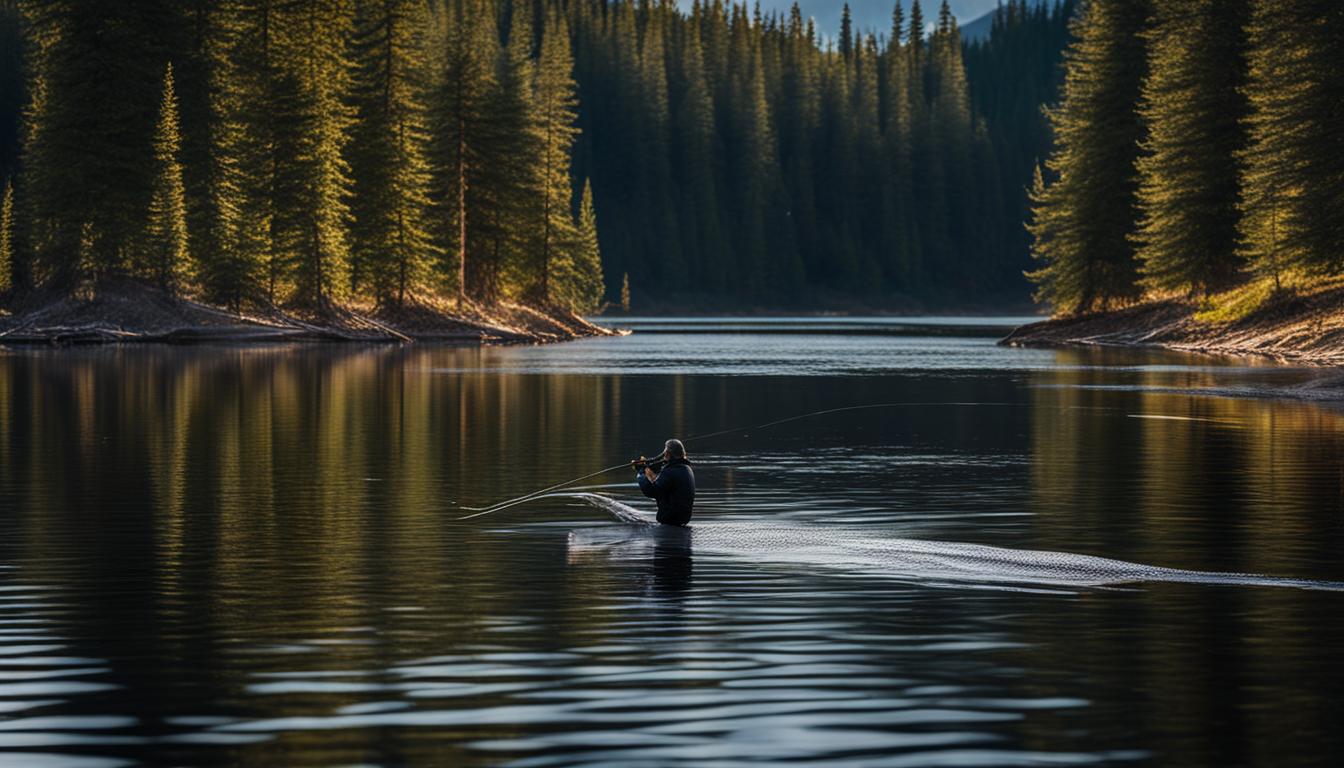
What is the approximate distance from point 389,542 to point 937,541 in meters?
5.80

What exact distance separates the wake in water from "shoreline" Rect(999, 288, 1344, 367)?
40698mm

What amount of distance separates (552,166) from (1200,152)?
48978 mm

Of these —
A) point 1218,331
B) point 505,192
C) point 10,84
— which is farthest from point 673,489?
point 10,84

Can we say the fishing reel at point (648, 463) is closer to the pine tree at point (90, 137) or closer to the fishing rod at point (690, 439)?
the fishing rod at point (690, 439)

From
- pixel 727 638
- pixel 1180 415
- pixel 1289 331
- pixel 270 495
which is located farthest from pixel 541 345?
pixel 727 638

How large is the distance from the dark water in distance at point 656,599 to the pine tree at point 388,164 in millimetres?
56840

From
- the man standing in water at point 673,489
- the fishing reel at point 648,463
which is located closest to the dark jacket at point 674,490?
the man standing in water at point 673,489

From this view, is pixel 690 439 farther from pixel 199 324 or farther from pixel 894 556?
pixel 199 324

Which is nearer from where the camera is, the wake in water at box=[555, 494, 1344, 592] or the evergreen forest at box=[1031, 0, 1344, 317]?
the wake in water at box=[555, 494, 1344, 592]

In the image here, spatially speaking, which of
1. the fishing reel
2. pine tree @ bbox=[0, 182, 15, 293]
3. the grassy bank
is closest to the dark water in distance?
Result: the fishing reel

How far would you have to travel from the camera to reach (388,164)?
3706 inches

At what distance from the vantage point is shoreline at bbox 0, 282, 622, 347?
256 feet

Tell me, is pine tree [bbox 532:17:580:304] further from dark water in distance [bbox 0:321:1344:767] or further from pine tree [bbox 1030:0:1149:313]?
dark water in distance [bbox 0:321:1344:767]

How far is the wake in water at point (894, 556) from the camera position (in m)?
16.2
